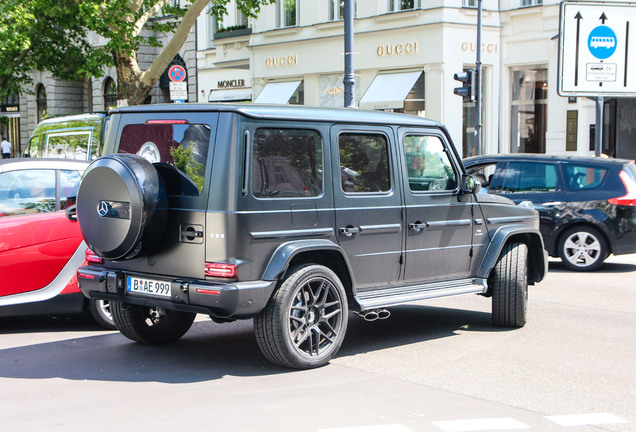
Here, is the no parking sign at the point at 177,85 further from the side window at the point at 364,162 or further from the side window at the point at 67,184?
the side window at the point at 364,162

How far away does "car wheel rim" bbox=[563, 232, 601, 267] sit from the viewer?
1259cm

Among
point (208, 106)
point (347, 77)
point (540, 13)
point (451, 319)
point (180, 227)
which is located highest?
point (540, 13)

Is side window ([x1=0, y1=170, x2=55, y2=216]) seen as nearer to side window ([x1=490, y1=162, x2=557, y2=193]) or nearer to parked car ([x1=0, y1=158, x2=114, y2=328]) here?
parked car ([x1=0, y1=158, x2=114, y2=328])

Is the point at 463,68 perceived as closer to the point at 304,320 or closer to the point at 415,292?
the point at 415,292

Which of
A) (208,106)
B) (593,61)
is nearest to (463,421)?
(208,106)

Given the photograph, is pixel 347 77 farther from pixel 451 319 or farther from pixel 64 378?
pixel 64 378

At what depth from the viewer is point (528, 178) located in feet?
42.4

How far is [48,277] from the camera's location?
7855 millimetres

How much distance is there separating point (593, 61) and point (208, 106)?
44.4ft

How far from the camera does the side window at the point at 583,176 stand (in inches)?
492

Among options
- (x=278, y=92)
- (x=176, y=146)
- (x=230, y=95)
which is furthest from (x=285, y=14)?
(x=176, y=146)

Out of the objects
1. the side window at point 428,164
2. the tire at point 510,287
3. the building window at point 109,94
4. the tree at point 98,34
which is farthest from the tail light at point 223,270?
the building window at point 109,94

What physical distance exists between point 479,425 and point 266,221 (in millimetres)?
2047

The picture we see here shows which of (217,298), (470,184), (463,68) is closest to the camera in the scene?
(217,298)
